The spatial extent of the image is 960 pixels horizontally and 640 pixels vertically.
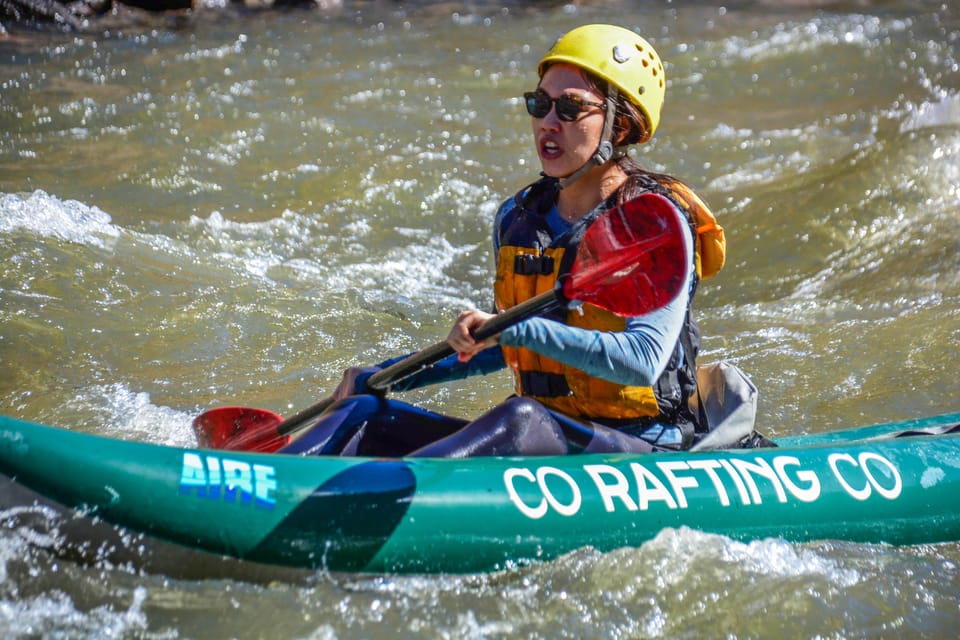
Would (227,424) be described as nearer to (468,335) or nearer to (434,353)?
(434,353)

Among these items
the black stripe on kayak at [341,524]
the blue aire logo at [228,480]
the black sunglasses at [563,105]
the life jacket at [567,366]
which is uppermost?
the black sunglasses at [563,105]

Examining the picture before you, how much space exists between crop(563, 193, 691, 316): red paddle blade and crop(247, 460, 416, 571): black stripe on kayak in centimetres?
63

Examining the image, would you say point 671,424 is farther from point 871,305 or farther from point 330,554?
point 871,305

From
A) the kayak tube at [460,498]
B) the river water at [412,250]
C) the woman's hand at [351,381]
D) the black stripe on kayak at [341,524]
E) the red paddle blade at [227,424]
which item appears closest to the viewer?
the kayak tube at [460,498]

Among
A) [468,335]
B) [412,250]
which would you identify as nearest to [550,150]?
[468,335]

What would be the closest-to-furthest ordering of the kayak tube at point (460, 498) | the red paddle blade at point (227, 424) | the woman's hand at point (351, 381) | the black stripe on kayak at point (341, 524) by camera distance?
the kayak tube at point (460, 498) < the black stripe on kayak at point (341, 524) < the woman's hand at point (351, 381) < the red paddle blade at point (227, 424)

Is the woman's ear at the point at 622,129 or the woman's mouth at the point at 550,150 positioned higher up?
the woman's ear at the point at 622,129

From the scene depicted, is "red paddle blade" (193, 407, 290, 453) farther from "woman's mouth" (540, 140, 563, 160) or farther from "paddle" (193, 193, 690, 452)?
"woman's mouth" (540, 140, 563, 160)

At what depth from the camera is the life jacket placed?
113 inches

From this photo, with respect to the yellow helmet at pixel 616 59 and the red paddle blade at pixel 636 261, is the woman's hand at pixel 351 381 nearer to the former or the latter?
the red paddle blade at pixel 636 261

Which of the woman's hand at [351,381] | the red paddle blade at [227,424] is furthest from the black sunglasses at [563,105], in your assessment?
the red paddle blade at [227,424]

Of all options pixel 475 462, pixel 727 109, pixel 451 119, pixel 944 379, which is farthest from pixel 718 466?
pixel 727 109

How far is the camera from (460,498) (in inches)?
107

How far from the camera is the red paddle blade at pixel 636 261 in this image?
2.71m
